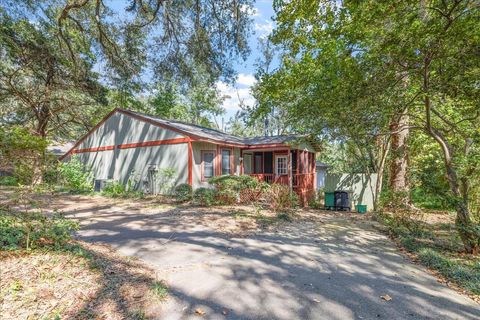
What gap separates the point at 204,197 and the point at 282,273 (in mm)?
6456

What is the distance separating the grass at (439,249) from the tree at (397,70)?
0.51 meters

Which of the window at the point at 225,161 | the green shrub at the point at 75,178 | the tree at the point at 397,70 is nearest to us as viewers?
the tree at the point at 397,70

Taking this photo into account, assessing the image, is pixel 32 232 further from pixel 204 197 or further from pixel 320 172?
pixel 320 172

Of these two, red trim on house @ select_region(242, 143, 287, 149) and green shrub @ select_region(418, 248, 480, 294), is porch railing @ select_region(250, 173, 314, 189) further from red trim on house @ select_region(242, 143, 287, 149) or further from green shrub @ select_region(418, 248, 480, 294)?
green shrub @ select_region(418, 248, 480, 294)

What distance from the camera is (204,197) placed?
10000 mm

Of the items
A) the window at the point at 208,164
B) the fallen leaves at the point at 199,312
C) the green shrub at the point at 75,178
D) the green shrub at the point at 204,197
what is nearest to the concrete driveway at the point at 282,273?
the fallen leaves at the point at 199,312

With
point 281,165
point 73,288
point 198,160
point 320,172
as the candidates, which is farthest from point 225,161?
point 320,172

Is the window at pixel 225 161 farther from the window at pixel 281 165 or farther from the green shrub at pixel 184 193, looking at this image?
the window at pixel 281 165

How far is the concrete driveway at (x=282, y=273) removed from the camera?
116 inches

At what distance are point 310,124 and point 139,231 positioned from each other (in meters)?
6.32

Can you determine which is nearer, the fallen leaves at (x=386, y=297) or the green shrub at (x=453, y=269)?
the fallen leaves at (x=386, y=297)

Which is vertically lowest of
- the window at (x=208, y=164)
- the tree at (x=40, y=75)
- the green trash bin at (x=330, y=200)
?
the green trash bin at (x=330, y=200)

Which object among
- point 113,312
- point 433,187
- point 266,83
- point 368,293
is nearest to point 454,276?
point 368,293

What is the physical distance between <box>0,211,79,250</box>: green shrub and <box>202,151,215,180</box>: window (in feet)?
25.6
